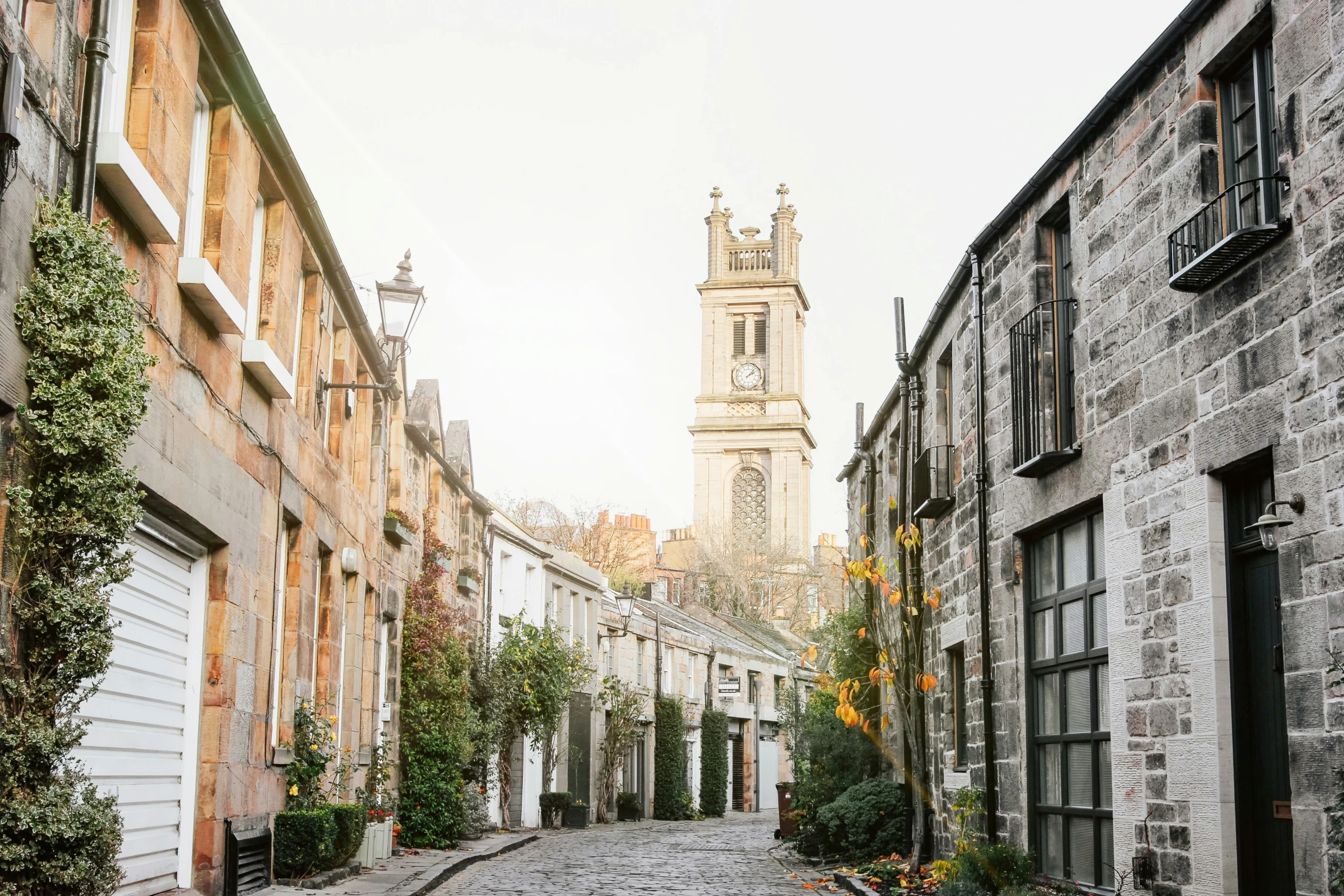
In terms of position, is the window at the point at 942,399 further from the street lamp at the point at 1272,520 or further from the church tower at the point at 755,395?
the church tower at the point at 755,395

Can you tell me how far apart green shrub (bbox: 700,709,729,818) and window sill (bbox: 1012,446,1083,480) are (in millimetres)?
32249

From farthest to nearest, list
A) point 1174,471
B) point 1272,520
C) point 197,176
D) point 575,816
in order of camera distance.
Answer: point 575,816
point 197,176
point 1174,471
point 1272,520

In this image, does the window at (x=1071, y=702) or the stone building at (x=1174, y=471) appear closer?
the stone building at (x=1174, y=471)

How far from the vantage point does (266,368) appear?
10172 mm

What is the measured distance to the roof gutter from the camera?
8.87 meters

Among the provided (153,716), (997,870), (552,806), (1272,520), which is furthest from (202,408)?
(552,806)

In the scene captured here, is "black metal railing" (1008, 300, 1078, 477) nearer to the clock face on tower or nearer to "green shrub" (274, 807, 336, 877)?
"green shrub" (274, 807, 336, 877)

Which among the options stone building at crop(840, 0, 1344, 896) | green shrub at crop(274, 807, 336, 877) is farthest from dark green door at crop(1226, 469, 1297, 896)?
green shrub at crop(274, 807, 336, 877)

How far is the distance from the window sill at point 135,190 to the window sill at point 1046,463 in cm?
581

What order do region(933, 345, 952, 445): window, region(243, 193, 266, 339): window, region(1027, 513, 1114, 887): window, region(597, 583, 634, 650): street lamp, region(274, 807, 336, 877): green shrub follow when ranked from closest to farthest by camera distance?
region(1027, 513, 1114, 887): window → region(243, 193, 266, 339): window → region(274, 807, 336, 877): green shrub → region(933, 345, 952, 445): window → region(597, 583, 634, 650): street lamp

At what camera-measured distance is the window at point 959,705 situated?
13.1m

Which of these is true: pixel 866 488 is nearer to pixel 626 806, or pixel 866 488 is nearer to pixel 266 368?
pixel 266 368

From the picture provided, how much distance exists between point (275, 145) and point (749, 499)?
253 feet

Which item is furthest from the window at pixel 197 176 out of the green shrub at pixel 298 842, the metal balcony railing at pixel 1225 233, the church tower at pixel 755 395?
the church tower at pixel 755 395
